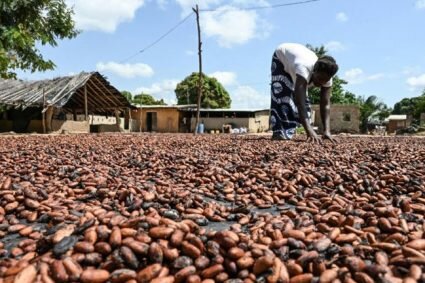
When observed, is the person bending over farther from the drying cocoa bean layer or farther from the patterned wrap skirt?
the drying cocoa bean layer

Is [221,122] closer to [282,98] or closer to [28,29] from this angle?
[28,29]

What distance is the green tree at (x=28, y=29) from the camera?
33.0ft

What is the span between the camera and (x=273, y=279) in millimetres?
1209

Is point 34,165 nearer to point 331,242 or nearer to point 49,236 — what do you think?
point 49,236

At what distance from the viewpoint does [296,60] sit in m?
5.09

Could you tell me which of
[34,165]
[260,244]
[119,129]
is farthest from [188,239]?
[119,129]

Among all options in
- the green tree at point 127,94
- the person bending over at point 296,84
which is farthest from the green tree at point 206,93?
the person bending over at point 296,84

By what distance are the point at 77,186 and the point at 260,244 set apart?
148cm

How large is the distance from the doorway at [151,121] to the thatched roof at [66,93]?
6.07 m

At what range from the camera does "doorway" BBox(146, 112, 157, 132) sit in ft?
85.7

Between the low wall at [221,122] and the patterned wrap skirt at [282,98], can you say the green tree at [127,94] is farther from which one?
the patterned wrap skirt at [282,98]

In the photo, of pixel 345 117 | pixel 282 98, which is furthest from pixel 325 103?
pixel 345 117

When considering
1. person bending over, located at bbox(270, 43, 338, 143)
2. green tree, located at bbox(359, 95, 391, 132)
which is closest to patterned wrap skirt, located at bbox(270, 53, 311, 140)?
person bending over, located at bbox(270, 43, 338, 143)

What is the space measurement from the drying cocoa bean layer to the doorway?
75.8 ft
